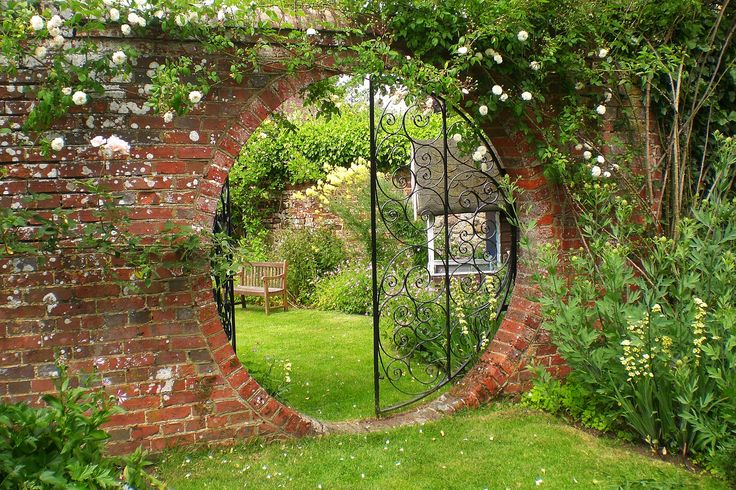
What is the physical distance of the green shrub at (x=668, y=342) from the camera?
10.4 feet

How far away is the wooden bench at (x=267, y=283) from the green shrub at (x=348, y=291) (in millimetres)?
636

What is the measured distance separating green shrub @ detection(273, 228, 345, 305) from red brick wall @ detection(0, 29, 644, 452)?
22.2 feet

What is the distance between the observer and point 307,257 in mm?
10594

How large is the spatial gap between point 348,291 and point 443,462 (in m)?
6.06

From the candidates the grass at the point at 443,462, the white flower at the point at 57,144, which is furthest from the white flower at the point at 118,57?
the grass at the point at 443,462

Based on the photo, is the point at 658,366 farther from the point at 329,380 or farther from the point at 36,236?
the point at 36,236

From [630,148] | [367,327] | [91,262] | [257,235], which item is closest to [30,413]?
[91,262]

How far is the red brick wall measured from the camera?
327 cm

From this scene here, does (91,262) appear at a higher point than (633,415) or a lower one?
higher

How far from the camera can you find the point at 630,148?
430 cm

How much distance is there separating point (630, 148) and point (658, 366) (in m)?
1.71

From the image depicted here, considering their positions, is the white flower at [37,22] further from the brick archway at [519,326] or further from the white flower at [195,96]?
the brick archway at [519,326]

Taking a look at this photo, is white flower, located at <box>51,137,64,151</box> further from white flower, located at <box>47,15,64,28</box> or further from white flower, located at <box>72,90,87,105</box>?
white flower, located at <box>47,15,64,28</box>

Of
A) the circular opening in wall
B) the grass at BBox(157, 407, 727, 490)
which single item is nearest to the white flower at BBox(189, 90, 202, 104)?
the circular opening in wall
